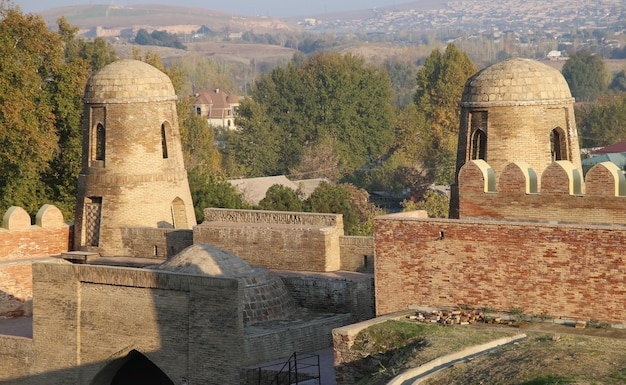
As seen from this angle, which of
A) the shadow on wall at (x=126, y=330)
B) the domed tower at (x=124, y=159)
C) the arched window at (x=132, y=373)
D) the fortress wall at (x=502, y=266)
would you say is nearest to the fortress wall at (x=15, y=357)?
the shadow on wall at (x=126, y=330)

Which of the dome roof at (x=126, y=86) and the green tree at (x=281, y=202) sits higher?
the dome roof at (x=126, y=86)

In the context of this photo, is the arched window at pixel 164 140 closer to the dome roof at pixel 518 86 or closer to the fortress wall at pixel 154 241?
the fortress wall at pixel 154 241

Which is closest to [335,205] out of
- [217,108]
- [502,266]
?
[502,266]

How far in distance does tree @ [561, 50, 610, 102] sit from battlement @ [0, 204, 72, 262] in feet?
382

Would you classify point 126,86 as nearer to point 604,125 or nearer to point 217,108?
point 604,125

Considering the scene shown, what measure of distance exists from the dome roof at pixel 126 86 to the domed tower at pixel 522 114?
7553mm

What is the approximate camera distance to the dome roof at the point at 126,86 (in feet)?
99.6

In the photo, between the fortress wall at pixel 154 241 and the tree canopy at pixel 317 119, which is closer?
the fortress wall at pixel 154 241

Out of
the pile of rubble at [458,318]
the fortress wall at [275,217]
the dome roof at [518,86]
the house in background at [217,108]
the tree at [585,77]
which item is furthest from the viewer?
the tree at [585,77]

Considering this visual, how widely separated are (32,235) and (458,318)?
500 inches

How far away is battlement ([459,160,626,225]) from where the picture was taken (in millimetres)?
22734

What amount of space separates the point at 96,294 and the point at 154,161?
20.6 ft

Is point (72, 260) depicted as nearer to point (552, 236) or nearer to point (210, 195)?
point (210, 195)

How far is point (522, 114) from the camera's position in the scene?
26.3 metres
